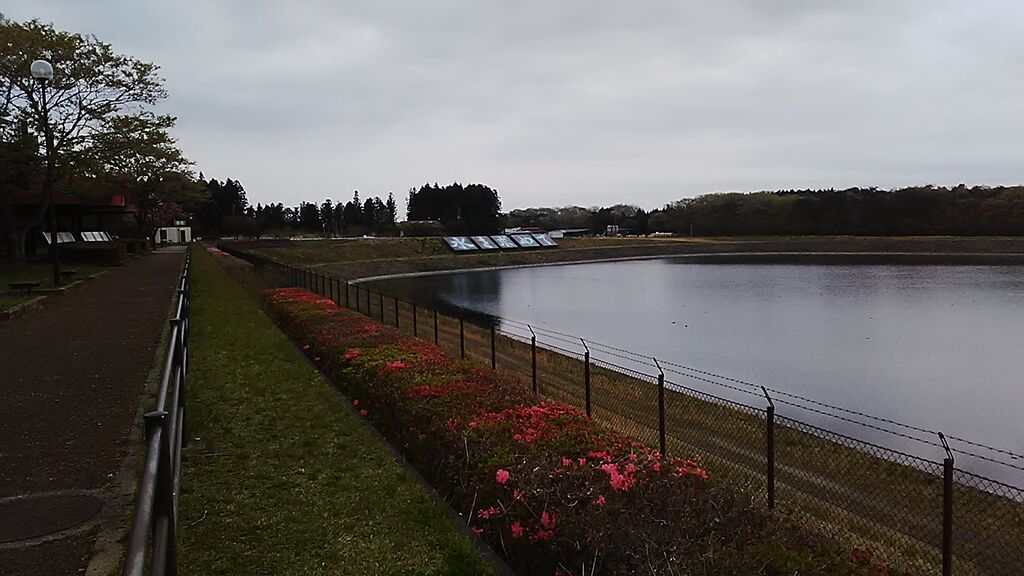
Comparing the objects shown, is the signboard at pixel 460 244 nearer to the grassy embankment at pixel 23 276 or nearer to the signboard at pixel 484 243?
the signboard at pixel 484 243

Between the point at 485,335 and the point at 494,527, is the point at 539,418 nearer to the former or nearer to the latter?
the point at 494,527

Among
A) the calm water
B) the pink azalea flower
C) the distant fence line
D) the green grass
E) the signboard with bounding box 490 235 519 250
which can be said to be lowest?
the calm water

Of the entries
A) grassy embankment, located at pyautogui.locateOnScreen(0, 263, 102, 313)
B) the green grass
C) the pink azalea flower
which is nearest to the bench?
grassy embankment, located at pyautogui.locateOnScreen(0, 263, 102, 313)

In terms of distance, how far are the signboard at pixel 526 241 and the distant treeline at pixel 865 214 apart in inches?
2043

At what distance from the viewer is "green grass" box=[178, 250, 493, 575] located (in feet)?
16.7

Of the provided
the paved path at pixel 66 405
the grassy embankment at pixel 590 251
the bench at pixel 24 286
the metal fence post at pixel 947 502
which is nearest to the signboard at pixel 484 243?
the grassy embankment at pixel 590 251

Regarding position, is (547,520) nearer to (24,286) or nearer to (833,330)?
(24,286)

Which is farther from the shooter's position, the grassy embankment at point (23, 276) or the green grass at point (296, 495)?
the grassy embankment at point (23, 276)

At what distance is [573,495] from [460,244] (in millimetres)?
70584

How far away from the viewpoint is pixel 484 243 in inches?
3071

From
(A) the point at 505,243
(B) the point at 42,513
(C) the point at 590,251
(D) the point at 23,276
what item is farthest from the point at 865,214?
(B) the point at 42,513

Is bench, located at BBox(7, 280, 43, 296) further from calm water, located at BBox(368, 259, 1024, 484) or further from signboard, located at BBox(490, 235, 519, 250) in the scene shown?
signboard, located at BBox(490, 235, 519, 250)

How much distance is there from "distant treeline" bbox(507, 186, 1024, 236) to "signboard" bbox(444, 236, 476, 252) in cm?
6242

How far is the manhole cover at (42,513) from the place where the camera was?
4.84m
